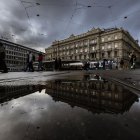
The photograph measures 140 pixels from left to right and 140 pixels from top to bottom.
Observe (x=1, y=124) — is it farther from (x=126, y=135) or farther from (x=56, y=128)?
(x=126, y=135)

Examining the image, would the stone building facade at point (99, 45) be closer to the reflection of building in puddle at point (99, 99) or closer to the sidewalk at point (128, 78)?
the sidewalk at point (128, 78)

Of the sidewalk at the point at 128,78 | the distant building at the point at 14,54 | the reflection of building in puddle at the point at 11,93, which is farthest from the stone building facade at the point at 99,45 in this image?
the reflection of building in puddle at the point at 11,93

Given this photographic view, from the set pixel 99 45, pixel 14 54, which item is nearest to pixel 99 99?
pixel 99 45

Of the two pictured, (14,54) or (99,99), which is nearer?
(99,99)

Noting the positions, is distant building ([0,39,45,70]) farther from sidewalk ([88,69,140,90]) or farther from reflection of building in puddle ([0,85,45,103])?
reflection of building in puddle ([0,85,45,103])

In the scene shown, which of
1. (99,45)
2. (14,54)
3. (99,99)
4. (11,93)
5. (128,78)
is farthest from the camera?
(14,54)

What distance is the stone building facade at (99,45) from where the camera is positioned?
1227 inches

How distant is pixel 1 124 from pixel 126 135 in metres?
0.60

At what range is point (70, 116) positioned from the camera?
22.2 inches

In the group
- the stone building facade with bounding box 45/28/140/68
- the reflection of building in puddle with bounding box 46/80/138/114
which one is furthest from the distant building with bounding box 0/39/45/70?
the reflection of building in puddle with bounding box 46/80/138/114

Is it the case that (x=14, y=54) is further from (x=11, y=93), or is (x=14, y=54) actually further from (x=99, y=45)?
(x=11, y=93)

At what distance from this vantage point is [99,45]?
34.5 meters

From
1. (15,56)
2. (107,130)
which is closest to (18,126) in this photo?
(107,130)

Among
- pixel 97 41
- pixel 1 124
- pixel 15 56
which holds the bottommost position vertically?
pixel 1 124
